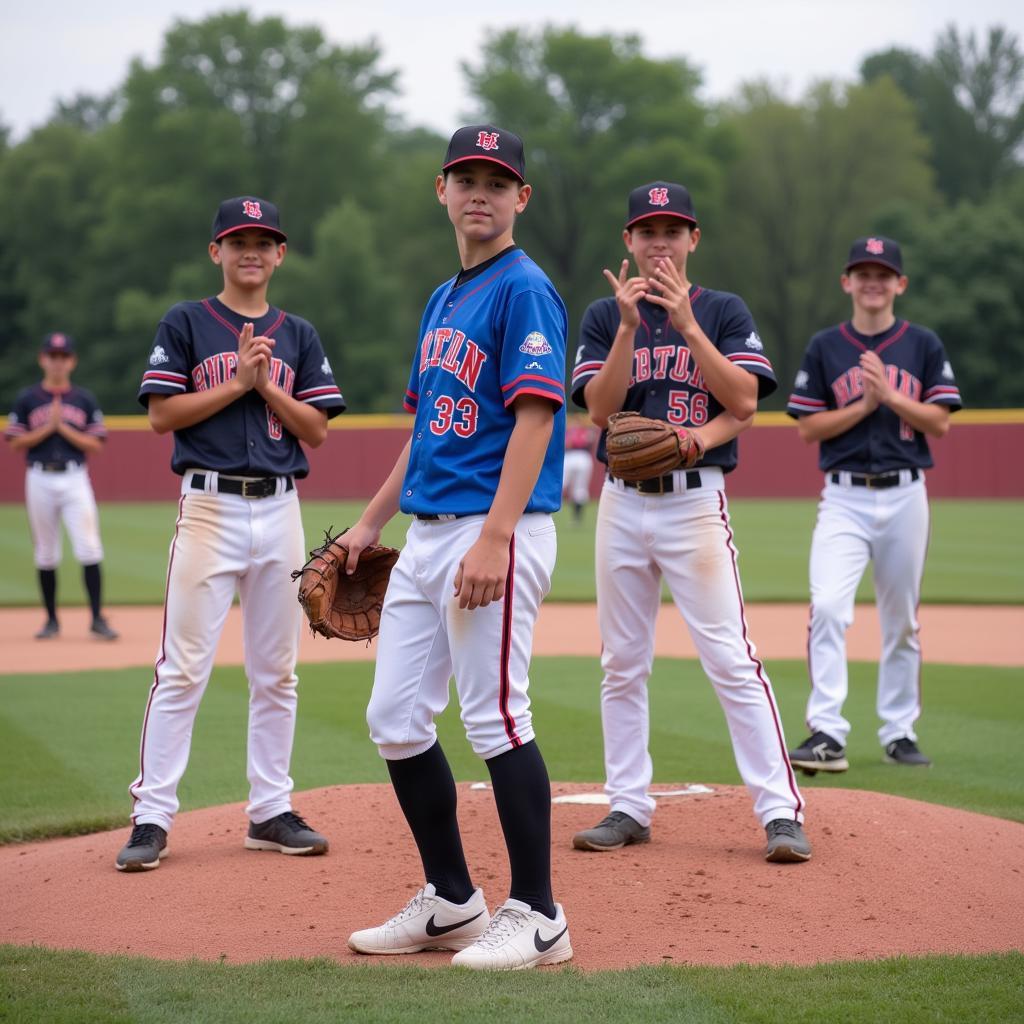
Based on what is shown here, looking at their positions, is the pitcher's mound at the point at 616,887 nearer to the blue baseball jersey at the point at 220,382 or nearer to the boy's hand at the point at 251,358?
the blue baseball jersey at the point at 220,382

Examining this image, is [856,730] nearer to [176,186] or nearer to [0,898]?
[0,898]

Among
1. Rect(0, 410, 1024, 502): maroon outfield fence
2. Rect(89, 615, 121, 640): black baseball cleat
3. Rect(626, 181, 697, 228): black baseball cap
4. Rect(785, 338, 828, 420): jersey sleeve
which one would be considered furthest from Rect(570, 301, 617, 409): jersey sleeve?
Rect(0, 410, 1024, 502): maroon outfield fence

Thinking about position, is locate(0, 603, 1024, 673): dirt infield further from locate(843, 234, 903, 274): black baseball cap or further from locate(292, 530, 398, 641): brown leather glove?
locate(292, 530, 398, 641): brown leather glove

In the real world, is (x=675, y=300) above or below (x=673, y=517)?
above

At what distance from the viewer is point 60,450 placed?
10594 mm

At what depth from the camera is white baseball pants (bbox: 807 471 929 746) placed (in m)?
6.36

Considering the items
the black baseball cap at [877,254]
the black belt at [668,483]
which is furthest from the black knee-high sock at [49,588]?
the black belt at [668,483]

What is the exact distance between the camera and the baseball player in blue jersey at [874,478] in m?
6.36

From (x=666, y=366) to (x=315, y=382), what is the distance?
127 cm

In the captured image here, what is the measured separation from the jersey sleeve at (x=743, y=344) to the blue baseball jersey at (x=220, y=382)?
57.6 inches

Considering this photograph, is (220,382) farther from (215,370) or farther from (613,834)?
(613,834)

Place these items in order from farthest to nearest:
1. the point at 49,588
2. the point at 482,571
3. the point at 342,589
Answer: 1. the point at 49,588
2. the point at 342,589
3. the point at 482,571

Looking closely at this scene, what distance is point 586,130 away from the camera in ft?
178

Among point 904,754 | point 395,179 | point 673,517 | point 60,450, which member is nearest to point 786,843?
point 673,517
